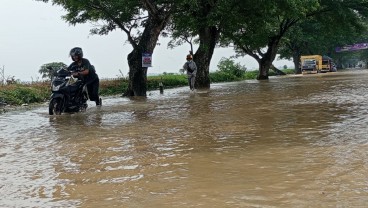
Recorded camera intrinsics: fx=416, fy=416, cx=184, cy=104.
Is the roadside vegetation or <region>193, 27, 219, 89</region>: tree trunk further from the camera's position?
<region>193, 27, 219, 89</region>: tree trunk

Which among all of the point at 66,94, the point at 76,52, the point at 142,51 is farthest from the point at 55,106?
the point at 142,51

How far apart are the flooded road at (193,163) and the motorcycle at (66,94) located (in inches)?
90.8

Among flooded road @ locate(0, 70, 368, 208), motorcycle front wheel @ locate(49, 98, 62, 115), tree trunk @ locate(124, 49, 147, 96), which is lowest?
flooded road @ locate(0, 70, 368, 208)

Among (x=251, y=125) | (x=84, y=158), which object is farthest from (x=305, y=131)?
(x=84, y=158)

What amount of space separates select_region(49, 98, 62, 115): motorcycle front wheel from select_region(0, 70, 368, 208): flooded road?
229 cm

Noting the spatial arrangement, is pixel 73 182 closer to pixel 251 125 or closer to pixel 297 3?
pixel 251 125

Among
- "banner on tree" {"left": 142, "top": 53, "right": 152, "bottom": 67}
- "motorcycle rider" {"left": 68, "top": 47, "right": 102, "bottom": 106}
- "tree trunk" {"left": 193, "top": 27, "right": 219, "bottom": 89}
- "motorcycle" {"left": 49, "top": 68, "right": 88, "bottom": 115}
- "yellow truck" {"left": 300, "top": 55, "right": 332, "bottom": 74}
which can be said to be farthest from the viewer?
"yellow truck" {"left": 300, "top": 55, "right": 332, "bottom": 74}

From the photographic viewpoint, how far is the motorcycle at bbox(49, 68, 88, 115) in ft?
31.4

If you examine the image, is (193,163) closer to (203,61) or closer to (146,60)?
(146,60)

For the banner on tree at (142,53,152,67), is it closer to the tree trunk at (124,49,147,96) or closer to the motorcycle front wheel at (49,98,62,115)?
the tree trunk at (124,49,147,96)

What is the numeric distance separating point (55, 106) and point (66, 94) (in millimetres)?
389

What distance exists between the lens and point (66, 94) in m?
9.79

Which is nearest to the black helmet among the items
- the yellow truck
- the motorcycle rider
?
the motorcycle rider

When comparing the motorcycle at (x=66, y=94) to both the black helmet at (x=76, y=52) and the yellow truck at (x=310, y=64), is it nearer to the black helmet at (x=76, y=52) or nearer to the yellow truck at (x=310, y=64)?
the black helmet at (x=76, y=52)
